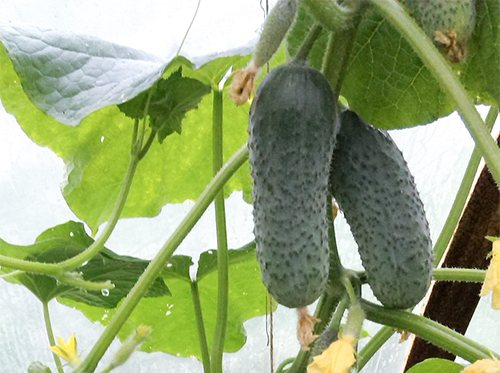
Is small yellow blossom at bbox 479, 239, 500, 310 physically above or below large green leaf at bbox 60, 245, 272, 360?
above

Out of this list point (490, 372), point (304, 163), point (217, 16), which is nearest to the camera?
point (490, 372)

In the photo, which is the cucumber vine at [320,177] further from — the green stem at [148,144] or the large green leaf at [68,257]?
A: the large green leaf at [68,257]

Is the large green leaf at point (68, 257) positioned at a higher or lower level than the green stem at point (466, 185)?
lower

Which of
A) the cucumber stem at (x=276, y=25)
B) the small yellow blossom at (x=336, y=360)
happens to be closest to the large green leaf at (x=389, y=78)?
the cucumber stem at (x=276, y=25)

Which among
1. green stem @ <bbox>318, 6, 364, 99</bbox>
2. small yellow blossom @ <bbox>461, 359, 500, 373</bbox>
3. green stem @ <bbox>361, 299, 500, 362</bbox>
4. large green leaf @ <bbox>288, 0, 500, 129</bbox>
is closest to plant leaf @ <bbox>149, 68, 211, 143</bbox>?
large green leaf @ <bbox>288, 0, 500, 129</bbox>

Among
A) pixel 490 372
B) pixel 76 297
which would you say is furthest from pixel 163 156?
pixel 490 372

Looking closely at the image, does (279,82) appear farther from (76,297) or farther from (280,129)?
(76,297)

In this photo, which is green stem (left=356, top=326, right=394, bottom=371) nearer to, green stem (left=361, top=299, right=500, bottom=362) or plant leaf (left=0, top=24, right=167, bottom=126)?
green stem (left=361, top=299, right=500, bottom=362)
